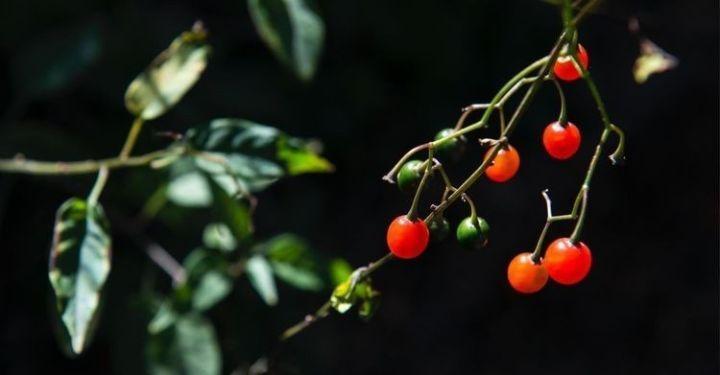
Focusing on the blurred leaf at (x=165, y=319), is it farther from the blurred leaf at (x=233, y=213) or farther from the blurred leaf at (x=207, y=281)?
the blurred leaf at (x=233, y=213)

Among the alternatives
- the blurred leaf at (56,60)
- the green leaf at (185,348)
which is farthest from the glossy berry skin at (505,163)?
the blurred leaf at (56,60)

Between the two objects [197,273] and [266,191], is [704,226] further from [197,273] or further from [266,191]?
[197,273]

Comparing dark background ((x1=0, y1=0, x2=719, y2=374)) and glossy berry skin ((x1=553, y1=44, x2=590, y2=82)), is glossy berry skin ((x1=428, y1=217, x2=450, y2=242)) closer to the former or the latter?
glossy berry skin ((x1=553, y1=44, x2=590, y2=82))

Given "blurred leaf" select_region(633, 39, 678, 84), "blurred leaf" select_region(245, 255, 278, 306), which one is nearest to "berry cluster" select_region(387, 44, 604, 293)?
"blurred leaf" select_region(633, 39, 678, 84)

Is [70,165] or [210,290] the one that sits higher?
[70,165]

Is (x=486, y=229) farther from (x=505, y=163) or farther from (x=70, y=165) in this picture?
(x=70, y=165)

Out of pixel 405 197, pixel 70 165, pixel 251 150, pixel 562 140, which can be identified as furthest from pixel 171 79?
pixel 405 197

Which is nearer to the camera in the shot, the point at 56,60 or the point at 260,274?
the point at 260,274

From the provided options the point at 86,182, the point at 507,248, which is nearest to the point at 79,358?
the point at 86,182
